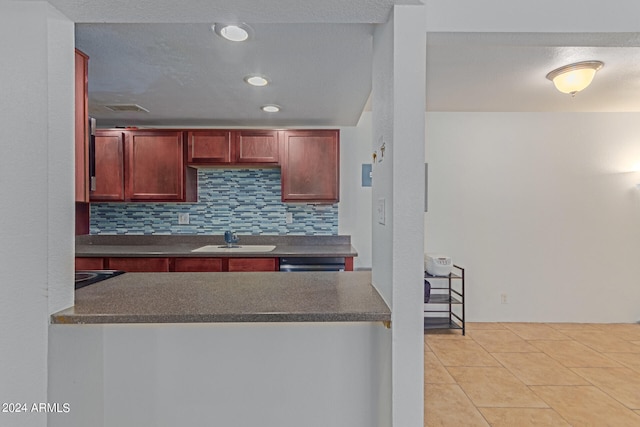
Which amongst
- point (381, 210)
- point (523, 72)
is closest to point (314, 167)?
point (523, 72)

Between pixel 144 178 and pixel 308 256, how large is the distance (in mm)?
1734

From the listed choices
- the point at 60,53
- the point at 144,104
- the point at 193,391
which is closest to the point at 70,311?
the point at 193,391

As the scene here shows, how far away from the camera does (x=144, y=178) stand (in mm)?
3389

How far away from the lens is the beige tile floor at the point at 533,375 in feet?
7.16

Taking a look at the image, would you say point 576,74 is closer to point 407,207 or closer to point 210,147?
point 407,207

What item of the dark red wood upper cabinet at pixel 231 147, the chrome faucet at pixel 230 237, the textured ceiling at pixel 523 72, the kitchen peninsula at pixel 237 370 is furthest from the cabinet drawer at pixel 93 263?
the textured ceiling at pixel 523 72

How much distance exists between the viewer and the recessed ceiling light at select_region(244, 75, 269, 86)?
2.37 m

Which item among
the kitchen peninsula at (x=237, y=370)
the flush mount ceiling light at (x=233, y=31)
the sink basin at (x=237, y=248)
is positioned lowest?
the kitchen peninsula at (x=237, y=370)

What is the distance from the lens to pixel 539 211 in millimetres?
3852

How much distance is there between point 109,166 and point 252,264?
5.49 ft

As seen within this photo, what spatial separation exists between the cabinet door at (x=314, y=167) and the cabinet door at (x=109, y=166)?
152cm

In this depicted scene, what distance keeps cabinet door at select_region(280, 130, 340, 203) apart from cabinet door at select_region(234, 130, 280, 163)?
0.44 ft

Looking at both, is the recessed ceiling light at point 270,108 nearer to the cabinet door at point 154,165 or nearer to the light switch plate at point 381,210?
the cabinet door at point 154,165

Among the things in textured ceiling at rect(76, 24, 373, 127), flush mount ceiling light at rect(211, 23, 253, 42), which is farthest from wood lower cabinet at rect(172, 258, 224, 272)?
flush mount ceiling light at rect(211, 23, 253, 42)
